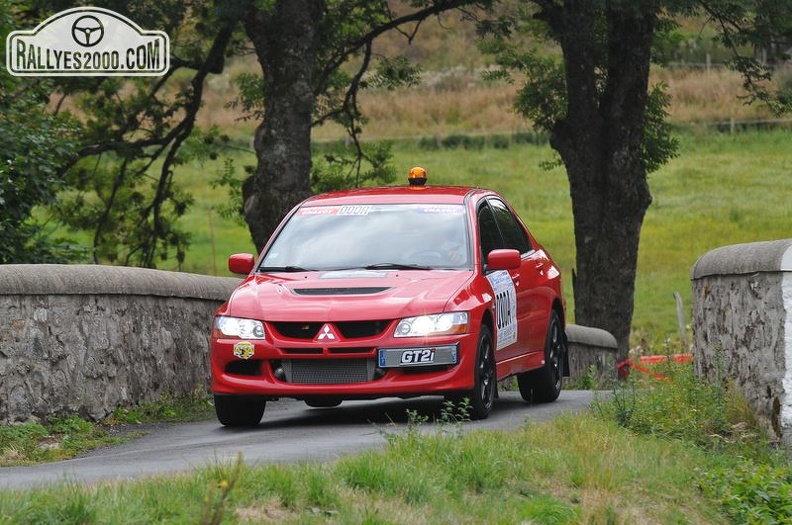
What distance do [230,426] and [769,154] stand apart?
54.0 m

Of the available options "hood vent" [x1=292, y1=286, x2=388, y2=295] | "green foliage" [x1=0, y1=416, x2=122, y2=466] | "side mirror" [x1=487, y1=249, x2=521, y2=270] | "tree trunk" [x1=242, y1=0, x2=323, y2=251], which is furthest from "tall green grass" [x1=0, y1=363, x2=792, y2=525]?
"tree trunk" [x1=242, y1=0, x2=323, y2=251]

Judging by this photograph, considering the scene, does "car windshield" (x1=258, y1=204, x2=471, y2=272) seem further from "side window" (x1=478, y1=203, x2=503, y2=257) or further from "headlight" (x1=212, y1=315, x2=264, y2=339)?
"headlight" (x1=212, y1=315, x2=264, y2=339)

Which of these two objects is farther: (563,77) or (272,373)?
(563,77)

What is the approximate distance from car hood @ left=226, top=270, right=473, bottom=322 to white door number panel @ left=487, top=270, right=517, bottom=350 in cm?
42

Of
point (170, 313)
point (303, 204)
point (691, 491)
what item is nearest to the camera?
point (691, 491)

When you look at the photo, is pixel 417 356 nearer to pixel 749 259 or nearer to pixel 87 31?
pixel 749 259

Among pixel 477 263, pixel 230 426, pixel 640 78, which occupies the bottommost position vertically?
pixel 230 426

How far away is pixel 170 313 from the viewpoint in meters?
14.0

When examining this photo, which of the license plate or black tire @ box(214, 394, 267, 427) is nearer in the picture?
the license plate

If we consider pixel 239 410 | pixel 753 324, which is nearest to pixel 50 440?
pixel 239 410

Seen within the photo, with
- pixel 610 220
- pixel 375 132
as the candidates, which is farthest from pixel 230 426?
pixel 375 132

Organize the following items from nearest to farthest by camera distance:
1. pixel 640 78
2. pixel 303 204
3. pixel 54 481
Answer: pixel 54 481, pixel 303 204, pixel 640 78

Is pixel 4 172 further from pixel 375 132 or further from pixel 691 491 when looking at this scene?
pixel 375 132

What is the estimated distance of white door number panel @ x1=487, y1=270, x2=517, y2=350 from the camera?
12242 mm
